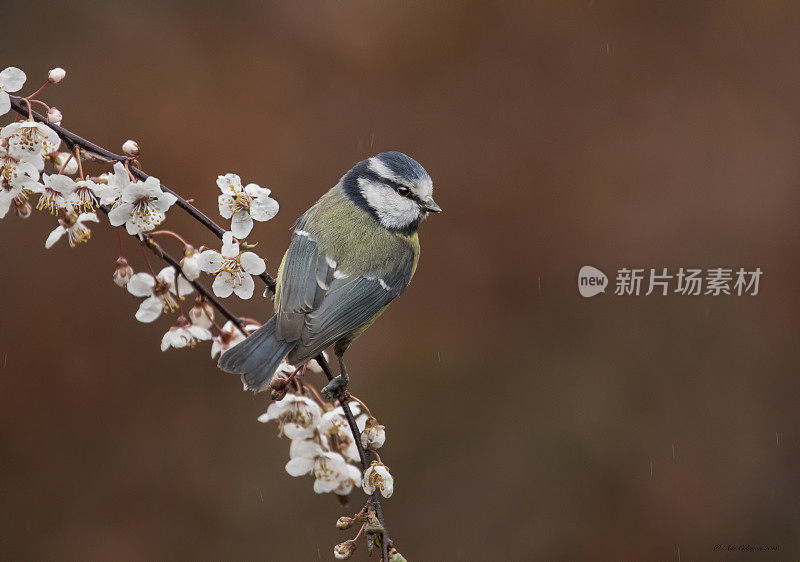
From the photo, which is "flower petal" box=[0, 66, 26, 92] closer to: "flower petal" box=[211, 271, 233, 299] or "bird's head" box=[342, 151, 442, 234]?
"flower petal" box=[211, 271, 233, 299]

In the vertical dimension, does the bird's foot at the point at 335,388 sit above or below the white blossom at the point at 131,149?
below

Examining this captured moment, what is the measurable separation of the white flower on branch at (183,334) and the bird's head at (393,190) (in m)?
0.43

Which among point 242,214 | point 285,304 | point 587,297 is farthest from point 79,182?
point 587,297

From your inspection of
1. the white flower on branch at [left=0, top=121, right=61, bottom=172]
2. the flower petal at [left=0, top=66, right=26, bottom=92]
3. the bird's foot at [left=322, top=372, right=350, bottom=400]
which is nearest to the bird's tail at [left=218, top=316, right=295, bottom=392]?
the bird's foot at [left=322, top=372, right=350, bottom=400]

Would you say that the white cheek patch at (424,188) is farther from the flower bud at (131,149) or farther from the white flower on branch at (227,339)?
the flower bud at (131,149)

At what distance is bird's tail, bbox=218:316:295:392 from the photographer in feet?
4.70

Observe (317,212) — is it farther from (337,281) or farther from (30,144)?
(30,144)

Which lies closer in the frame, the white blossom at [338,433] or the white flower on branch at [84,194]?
the white flower on branch at [84,194]

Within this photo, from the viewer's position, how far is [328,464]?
153 cm

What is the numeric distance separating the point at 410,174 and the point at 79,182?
63 cm

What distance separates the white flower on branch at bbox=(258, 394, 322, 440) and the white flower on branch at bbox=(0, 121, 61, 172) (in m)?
0.58
